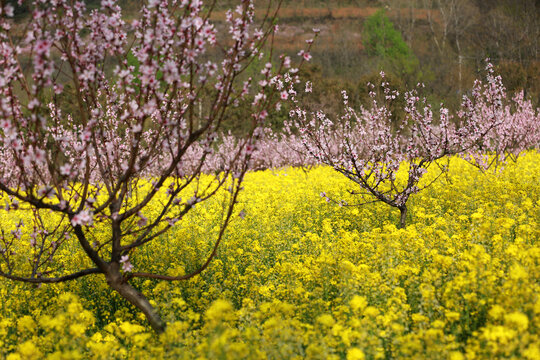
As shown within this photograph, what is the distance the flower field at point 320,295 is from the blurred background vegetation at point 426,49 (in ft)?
44.4

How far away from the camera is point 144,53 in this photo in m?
3.38

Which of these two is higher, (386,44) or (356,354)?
(386,44)

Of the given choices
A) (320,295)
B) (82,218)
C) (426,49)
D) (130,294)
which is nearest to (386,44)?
(426,49)

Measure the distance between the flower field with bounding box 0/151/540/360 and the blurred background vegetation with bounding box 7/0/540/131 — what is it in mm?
13537

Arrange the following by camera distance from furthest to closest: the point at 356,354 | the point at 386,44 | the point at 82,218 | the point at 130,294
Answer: the point at 386,44
the point at 130,294
the point at 82,218
the point at 356,354

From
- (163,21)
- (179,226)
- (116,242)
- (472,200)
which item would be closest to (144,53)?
(163,21)

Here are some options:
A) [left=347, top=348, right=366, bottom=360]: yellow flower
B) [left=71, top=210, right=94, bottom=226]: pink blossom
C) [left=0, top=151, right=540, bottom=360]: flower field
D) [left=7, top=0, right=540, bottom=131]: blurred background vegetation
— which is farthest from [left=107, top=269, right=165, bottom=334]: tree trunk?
[left=7, top=0, right=540, bottom=131]: blurred background vegetation

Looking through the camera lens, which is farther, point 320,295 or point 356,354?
point 320,295

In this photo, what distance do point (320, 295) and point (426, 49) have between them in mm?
48174

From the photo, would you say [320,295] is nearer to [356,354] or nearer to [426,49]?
[356,354]

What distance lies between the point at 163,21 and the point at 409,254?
157 inches

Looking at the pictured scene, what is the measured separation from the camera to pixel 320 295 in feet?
16.1

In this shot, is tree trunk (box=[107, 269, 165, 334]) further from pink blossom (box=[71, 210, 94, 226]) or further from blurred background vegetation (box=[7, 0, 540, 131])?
blurred background vegetation (box=[7, 0, 540, 131])

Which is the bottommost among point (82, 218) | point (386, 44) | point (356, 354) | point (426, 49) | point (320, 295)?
point (356, 354)
